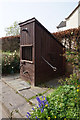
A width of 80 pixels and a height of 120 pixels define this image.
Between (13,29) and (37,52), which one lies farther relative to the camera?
(13,29)

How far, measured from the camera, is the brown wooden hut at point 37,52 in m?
3.25

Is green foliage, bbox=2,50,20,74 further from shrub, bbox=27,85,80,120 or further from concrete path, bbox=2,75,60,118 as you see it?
shrub, bbox=27,85,80,120

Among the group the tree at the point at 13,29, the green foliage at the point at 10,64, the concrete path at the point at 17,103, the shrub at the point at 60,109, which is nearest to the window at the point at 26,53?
the green foliage at the point at 10,64

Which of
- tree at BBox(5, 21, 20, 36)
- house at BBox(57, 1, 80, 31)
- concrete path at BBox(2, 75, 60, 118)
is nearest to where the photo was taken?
concrete path at BBox(2, 75, 60, 118)

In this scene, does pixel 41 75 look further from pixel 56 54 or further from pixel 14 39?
pixel 14 39

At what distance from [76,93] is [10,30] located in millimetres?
22719

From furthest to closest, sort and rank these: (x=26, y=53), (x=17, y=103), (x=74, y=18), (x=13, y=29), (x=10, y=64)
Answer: (x=13, y=29), (x=74, y=18), (x=10, y=64), (x=26, y=53), (x=17, y=103)

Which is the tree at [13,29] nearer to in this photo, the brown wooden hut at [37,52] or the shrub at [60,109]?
the brown wooden hut at [37,52]

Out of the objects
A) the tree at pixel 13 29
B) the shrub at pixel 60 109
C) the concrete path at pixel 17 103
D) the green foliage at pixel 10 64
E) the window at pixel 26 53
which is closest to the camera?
the shrub at pixel 60 109

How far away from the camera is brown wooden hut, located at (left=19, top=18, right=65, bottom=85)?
3252 millimetres

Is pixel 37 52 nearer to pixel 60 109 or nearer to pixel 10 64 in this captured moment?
pixel 60 109

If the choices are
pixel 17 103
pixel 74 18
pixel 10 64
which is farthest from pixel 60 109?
pixel 74 18

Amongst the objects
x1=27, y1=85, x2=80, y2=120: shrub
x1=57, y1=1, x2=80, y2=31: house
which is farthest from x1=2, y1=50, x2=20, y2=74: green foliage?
x1=57, y1=1, x2=80, y2=31: house

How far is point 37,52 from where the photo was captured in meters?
3.30
